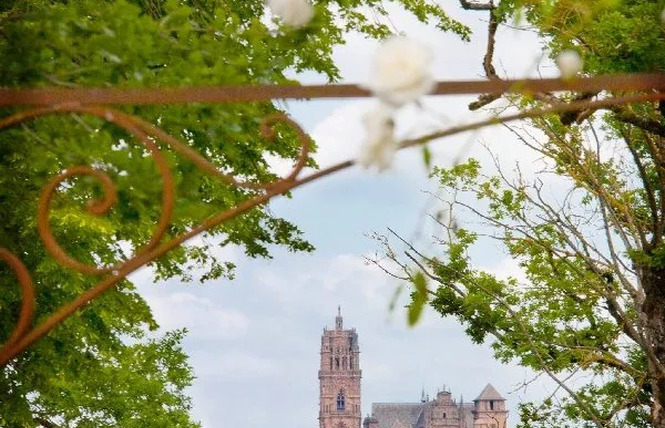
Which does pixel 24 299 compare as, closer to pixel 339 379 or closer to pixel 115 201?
pixel 115 201

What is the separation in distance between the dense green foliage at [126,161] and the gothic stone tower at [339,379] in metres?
116

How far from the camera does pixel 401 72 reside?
1828mm

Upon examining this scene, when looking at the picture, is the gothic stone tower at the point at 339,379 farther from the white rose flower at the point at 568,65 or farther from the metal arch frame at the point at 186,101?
the white rose flower at the point at 568,65

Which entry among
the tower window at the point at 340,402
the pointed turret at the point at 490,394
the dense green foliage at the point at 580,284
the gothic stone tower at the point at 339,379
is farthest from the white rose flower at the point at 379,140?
the tower window at the point at 340,402

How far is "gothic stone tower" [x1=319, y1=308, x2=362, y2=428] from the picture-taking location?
13100 cm

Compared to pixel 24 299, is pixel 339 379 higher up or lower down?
higher up

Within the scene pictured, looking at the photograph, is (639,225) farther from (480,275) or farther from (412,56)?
(412,56)

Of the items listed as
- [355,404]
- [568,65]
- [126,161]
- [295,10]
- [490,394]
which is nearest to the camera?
[568,65]

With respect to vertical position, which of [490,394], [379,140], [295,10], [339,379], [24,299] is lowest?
[24,299]

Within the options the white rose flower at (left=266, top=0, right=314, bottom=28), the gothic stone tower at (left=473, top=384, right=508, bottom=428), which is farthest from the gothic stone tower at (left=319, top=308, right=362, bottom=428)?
the white rose flower at (left=266, top=0, right=314, bottom=28)

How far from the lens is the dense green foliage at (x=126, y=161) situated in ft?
13.3

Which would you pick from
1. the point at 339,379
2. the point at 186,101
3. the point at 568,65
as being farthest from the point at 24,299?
the point at 339,379

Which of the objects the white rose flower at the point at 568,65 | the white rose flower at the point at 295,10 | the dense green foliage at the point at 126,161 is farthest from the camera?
the dense green foliage at the point at 126,161

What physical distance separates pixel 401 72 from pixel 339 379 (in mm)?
133399
